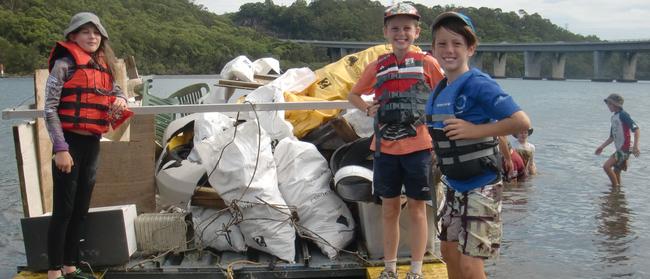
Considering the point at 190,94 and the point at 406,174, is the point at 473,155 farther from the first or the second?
the point at 190,94

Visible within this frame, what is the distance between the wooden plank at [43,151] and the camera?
15.6 feet

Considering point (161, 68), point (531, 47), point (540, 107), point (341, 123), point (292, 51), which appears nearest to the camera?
point (341, 123)

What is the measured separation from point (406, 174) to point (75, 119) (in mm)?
1956

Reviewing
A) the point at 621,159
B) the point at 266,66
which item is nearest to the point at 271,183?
the point at 266,66

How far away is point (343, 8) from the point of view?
89.9 metres

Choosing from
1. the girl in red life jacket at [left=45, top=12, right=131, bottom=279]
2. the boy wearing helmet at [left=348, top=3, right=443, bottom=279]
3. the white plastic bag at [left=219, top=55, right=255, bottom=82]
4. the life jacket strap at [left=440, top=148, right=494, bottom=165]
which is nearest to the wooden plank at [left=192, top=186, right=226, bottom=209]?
the girl in red life jacket at [left=45, top=12, right=131, bottom=279]

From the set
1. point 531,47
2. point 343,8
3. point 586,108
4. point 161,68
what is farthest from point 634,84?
point 161,68

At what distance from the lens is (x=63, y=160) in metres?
3.99

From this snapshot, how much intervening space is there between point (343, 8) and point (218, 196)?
86643 mm

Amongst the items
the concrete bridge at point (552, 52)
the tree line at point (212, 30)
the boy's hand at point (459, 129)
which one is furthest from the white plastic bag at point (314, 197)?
the concrete bridge at point (552, 52)

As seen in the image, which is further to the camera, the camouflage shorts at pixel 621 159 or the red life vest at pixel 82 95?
the camouflage shorts at pixel 621 159

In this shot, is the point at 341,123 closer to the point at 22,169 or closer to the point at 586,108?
the point at 22,169

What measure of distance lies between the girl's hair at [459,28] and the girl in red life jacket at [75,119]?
2.05 m

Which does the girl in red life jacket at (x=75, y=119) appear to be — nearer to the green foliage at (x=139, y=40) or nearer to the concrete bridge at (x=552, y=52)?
the green foliage at (x=139, y=40)
